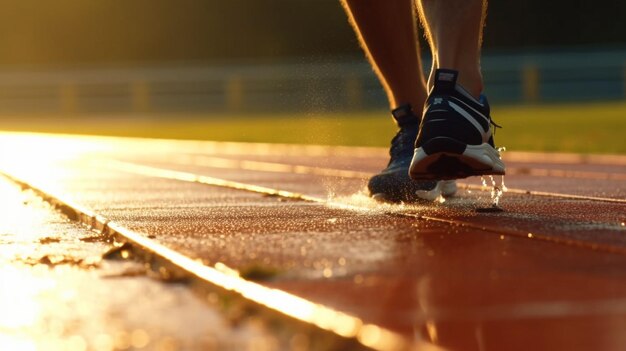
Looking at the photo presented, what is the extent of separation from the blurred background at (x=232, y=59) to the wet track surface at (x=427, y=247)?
69.6 ft

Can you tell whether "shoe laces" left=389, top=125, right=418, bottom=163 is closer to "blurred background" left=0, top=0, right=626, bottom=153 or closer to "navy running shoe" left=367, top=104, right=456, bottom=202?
"navy running shoe" left=367, top=104, right=456, bottom=202

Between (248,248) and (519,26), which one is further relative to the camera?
(519,26)

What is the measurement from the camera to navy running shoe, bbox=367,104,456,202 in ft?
11.8

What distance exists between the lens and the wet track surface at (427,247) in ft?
5.51

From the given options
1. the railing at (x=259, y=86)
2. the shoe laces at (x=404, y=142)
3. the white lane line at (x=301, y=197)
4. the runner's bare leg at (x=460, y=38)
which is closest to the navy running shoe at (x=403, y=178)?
the shoe laces at (x=404, y=142)

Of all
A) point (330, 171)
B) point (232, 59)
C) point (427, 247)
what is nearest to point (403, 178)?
point (427, 247)

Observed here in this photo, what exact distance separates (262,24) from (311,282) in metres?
33.1

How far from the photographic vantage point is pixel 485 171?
3.21 m

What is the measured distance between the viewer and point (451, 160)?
3.19 meters

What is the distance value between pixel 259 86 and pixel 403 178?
25.9 metres

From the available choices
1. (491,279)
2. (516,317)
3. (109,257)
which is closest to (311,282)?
(491,279)

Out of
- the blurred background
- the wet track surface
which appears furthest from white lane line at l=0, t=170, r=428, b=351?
the blurred background

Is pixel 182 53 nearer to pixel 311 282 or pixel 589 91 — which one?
pixel 589 91

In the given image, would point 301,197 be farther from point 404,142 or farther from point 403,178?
point 403,178
